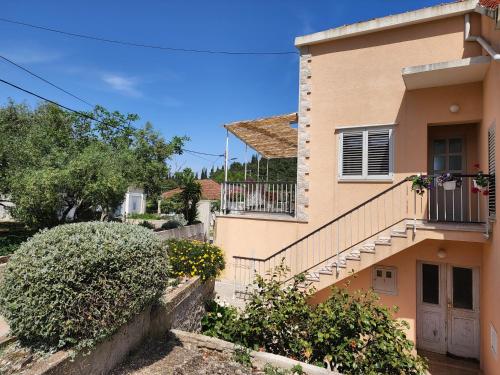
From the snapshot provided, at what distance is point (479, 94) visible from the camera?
6809mm

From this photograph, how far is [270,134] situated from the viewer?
36.5 ft

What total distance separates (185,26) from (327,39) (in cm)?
515

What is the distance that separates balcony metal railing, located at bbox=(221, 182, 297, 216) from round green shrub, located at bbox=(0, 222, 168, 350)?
19.2 ft

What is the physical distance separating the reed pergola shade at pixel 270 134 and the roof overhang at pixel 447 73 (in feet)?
11.1

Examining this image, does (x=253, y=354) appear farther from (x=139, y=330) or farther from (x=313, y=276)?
(x=313, y=276)

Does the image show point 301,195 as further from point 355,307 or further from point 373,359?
point 373,359

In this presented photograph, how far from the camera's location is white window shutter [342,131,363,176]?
26.2ft

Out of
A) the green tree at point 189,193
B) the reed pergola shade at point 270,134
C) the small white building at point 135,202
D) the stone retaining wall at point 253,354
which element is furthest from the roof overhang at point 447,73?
the small white building at point 135,202

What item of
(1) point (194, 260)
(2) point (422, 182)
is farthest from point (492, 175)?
(1) point (194, 260)

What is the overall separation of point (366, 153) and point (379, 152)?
311 millimetres

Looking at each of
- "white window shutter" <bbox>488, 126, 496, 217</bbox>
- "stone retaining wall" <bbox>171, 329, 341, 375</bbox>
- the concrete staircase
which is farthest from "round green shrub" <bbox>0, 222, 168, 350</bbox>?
"white window shutter" <bbox>488, 126, 496, 217</bbox>

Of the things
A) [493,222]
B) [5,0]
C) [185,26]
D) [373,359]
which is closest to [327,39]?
[185,26]

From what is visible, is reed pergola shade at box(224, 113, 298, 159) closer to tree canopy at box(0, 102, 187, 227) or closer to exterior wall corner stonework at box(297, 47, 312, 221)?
exterior wall corner stonework at box(297, 47, 312, 221)

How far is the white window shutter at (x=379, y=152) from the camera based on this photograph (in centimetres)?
769
